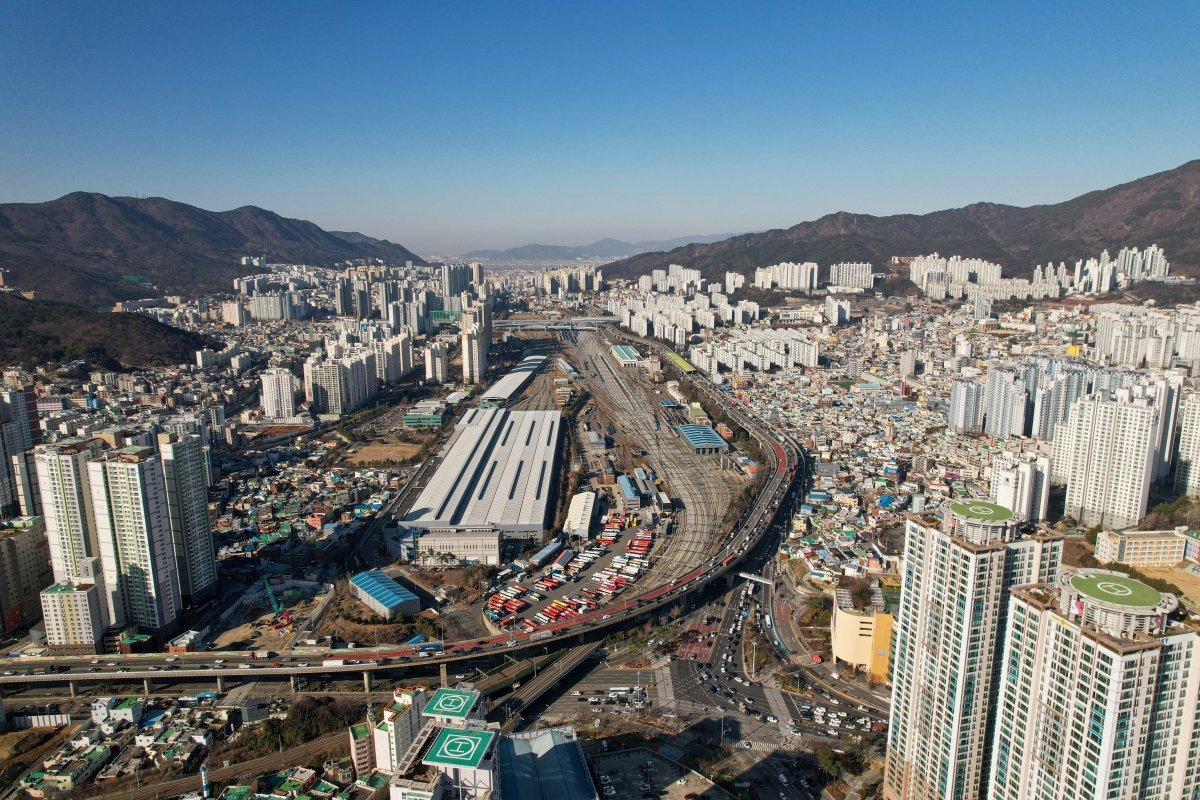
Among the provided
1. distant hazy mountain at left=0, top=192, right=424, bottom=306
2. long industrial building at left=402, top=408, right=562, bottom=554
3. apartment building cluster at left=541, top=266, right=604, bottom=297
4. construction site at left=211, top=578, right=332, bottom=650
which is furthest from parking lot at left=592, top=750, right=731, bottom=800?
apartment building cluster at left=541, top=266, right=604, bottom=297

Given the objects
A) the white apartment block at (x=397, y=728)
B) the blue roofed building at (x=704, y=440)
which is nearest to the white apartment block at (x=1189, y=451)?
the blue roofed building at (x=704, y=440)

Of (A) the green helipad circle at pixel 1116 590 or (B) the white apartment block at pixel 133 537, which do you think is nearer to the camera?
(A) the green helipad circle at pixel 1116 590

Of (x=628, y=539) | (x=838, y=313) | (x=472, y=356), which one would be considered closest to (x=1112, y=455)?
(x=628, y=539)

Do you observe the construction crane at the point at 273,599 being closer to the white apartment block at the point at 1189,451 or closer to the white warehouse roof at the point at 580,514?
the white warehouse roof at the point at 580,514

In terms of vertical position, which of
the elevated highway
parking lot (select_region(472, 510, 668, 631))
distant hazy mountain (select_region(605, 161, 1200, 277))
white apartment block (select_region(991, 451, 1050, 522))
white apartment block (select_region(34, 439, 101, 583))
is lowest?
parking lot (select_region(472, 510, 668, 631))

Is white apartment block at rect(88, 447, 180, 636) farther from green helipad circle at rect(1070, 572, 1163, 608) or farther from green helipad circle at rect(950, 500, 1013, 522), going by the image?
green helipad circle at rect(1070, 572, 1163, 608)

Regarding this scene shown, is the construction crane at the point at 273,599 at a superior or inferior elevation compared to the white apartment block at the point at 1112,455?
inferior
